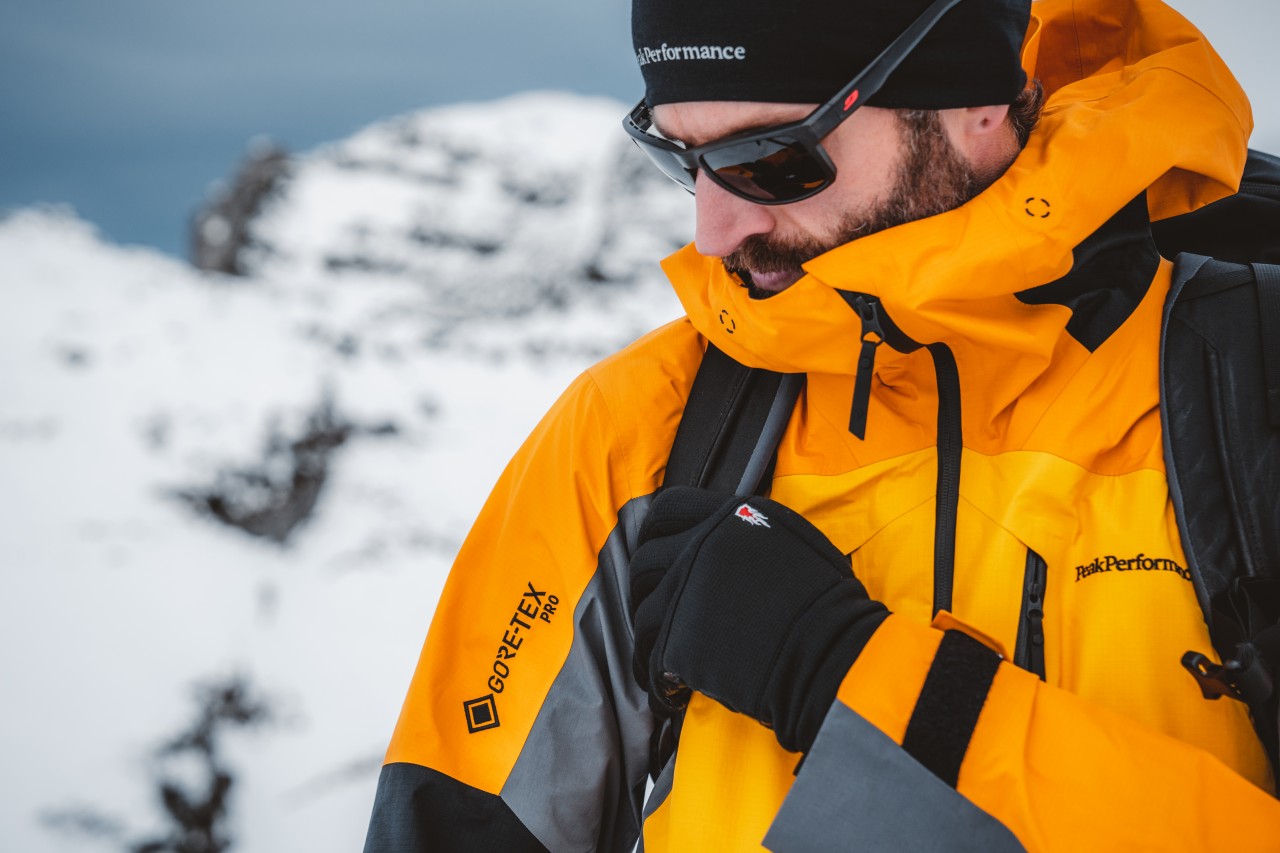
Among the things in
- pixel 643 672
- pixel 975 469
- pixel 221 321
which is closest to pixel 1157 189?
pixel 975 469

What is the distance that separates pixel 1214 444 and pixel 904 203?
46 cm

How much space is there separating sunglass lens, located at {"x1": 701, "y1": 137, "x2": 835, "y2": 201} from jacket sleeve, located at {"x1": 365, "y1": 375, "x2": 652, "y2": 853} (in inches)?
13.6

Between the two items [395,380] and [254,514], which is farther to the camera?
[395,380]

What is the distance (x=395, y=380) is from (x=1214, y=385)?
13.2 ft

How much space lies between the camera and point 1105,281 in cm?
106

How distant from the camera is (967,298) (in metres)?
0.96

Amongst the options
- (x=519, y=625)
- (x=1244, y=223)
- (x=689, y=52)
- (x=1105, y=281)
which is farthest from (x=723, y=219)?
(x=1244, y=223)

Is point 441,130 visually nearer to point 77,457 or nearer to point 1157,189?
point 77,457

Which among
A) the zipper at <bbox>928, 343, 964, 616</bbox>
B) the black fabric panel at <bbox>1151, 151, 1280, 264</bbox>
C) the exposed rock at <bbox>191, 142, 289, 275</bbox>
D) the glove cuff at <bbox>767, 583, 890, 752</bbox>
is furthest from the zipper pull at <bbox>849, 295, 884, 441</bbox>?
the exposed rock at <bbox>191, 142, 289, 275</bbox>

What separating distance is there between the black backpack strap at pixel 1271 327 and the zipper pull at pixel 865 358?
40 cm

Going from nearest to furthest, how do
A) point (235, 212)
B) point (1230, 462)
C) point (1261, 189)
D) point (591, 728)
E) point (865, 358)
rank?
1. point (1230, 462)
2. point (865, 358)
3. point (591, 728)
4. point (1261, 189)
5. point (235, 212)

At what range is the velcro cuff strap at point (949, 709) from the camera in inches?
30.4

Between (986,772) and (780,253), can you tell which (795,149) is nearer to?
(780,253)

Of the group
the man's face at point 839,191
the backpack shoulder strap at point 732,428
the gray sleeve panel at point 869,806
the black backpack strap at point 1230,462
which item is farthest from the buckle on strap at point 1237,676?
the man's face at point 839,191
